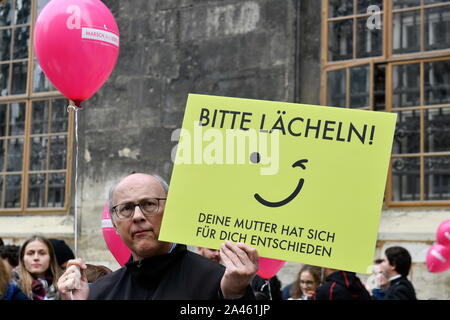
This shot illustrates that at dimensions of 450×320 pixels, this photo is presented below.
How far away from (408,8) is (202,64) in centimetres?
224

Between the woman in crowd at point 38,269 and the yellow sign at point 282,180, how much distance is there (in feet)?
9.72

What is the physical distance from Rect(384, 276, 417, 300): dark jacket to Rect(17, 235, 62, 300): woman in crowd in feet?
7.53

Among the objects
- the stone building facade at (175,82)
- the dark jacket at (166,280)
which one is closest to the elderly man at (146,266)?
the dark jacket at (166,280)

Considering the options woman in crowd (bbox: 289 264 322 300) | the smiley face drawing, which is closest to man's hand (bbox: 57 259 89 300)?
the smiley face drawing

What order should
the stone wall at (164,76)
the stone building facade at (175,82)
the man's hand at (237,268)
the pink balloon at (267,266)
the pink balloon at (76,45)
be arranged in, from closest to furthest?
1. the man's hand at (237,268)
2. the pink balloon at (267,266)
3. the pink balloon at (76,45)
4. the stone building facade at (175,82)
5. the stone wall at (164,76)

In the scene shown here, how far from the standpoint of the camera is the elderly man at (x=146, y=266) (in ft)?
8.86

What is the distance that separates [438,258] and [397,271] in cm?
100

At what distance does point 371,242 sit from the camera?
2.60 m

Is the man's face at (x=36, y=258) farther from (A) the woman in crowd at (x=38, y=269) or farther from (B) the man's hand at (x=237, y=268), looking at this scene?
(B) the man's hand at (x=237, y=268)

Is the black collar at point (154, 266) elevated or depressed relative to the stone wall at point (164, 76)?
depressed

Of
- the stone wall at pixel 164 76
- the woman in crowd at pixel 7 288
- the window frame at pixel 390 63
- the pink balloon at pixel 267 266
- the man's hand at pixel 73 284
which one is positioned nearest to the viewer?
the man's hand at pixel 73 284
